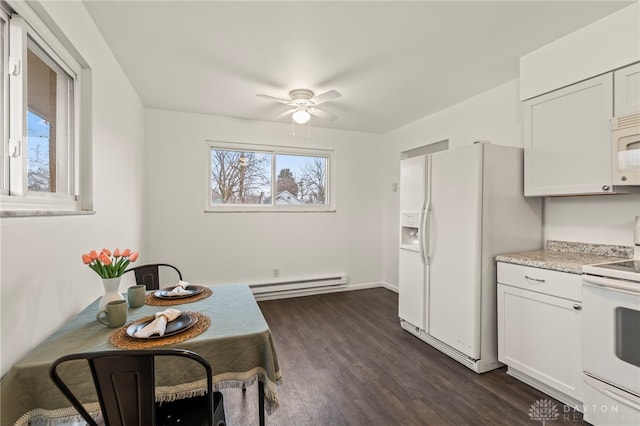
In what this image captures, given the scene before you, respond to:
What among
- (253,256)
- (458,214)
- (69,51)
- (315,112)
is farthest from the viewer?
(253,256)

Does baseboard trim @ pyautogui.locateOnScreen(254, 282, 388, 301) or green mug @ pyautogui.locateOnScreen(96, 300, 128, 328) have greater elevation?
green mug @ pyautogui.locateOnScreen(96, 300, 128, 328)

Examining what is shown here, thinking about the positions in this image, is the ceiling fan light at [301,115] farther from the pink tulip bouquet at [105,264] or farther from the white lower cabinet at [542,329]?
the white lower cabinet at [542,329]

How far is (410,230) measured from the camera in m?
3.20

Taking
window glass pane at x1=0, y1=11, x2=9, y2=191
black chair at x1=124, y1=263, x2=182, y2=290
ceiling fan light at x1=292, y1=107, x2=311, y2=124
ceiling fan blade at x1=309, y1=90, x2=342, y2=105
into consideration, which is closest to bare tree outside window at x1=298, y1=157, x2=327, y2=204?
ceiling fan light at x1=292, y1=107, x2=311, y2=124

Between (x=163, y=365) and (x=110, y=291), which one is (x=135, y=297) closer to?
(x=110, y=291)

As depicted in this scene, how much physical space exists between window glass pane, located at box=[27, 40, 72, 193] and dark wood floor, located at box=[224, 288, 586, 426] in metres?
1.74

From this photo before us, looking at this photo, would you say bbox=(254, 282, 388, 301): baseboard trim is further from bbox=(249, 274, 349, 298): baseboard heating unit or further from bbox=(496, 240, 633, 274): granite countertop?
bbox=(496, 240, 633, 274): granite countertop

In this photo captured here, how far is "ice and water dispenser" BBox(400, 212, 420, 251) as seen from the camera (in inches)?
117

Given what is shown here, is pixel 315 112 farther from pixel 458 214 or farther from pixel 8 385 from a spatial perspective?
pixel 8 385

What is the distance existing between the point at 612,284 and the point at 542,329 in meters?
0.59

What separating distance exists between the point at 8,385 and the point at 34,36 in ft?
4.95

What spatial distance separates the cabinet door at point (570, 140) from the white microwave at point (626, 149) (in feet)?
0.18

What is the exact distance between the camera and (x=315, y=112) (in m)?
3.19

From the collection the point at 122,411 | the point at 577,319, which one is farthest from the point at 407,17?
the point at 122,411
